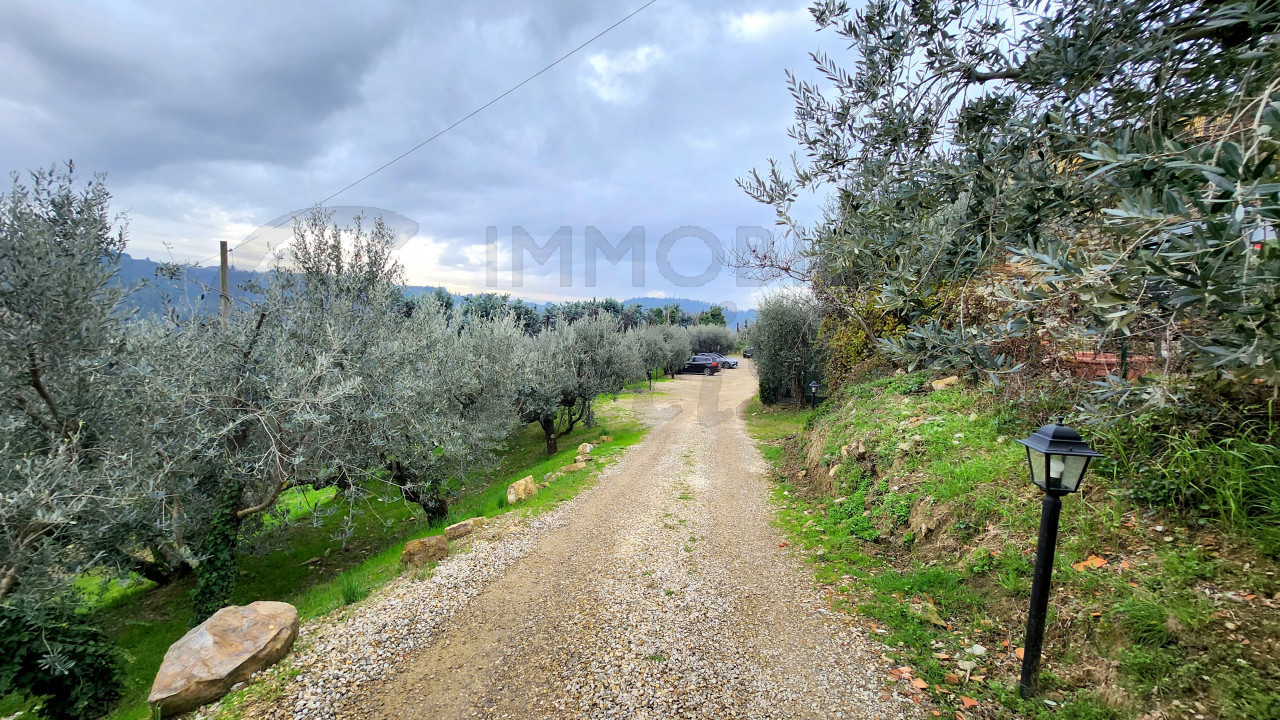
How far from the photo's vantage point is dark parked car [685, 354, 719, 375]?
122ft

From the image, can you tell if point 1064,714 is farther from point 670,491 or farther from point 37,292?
point 37,292

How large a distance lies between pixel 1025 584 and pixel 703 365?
34290mm

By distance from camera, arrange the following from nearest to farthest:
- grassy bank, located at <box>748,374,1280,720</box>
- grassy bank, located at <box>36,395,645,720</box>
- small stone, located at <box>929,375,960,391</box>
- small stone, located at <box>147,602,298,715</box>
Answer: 1. grassy bank, located at <box>748,374,1280,720</box>
2. small stone, located at <box>147,602,298,715</box>
3. grassy bank, located at <box>36,395,645,720</box>
4. small stone, located at <box>929,375,960,391</box>

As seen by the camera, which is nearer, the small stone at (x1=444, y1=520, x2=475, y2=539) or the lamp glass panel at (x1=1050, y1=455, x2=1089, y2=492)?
the lamp glass panel at (x1=1050, y1=455, x2=1089, y2=492)

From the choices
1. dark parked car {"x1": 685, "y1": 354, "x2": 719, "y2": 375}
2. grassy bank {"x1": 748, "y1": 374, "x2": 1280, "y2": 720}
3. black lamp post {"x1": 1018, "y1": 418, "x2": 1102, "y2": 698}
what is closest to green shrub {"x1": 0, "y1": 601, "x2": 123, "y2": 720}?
grassy bank {"x1": 748, "y1": 374, "x2": 1280, "y2": 720}

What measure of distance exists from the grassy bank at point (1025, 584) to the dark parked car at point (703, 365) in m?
30.2

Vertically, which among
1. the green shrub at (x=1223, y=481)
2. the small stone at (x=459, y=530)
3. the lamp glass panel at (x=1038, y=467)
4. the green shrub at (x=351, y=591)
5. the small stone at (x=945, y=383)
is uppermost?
the small stone at (x=945, y=383)

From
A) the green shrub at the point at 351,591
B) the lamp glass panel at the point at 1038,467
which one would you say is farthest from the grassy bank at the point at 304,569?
the lamp glass panel at the point at 1038,467

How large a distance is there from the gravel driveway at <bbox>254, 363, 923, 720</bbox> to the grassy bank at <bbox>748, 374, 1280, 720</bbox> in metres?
0.53

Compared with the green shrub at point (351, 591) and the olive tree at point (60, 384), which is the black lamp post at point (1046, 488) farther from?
the olive tree at point (60, 384)

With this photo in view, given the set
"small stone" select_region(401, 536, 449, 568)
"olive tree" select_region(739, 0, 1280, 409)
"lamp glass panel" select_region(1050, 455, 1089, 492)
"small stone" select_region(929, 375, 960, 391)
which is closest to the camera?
"olive tree" select_region(739, 0, 1280, 409)

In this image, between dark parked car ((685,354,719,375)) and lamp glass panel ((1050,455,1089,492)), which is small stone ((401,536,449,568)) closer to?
lamp glass panel ((1050,455,1089,492))

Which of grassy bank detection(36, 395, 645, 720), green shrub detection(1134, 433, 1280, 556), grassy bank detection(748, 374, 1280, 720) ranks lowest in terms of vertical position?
→ grassy bank detection(36, 395, 645, 720)

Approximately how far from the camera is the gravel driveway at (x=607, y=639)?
11.4 ft
